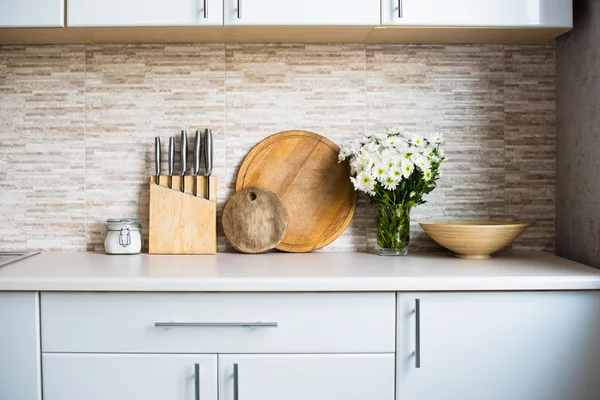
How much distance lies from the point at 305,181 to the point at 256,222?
25 cm

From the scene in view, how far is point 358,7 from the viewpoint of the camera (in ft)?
5.43

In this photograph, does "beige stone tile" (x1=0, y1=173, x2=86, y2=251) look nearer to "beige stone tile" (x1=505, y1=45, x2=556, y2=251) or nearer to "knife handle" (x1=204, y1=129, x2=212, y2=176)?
"knife handle" (x1=204, y1=129, x2=212, y2=176)

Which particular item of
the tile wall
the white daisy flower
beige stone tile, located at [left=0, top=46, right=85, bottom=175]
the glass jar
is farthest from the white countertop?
beige stone tile, located at [left=0, top=46, right=85, bottom=175]

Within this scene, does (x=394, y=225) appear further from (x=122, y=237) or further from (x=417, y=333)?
(x=122, y=237)

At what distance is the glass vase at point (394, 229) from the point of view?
181 centimetres

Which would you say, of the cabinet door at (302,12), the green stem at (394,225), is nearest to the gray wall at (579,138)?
the green stem at (394,225)

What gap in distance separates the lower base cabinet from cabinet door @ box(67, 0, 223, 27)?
103cm

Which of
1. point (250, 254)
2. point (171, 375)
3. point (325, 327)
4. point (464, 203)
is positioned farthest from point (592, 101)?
point (171, 375)

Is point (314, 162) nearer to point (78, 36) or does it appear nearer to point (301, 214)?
point (301, 214)

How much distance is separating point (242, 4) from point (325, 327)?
3.41ft

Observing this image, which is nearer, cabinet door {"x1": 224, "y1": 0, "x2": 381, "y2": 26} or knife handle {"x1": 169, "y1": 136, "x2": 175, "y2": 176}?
cabinet door {"x1": 224, "y1": 0, "x2": 381, "y2": 26}

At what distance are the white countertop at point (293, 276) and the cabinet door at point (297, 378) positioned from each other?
0.20 metres

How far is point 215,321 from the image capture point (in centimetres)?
143

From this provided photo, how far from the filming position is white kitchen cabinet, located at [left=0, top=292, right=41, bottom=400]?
1.43 m
